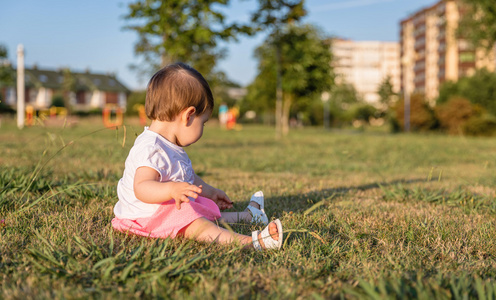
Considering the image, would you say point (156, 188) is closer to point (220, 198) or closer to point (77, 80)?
point (220, 198)

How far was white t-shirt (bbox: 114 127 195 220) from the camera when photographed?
2262 millimetres

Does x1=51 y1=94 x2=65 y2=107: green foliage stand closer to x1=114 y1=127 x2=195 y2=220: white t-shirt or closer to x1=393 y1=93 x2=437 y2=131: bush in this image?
x1=393 y1=93 x2=437 y2=131: bush

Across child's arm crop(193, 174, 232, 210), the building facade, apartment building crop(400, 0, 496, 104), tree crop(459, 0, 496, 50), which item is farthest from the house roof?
child's arm crop(193, 174, 232, 210)

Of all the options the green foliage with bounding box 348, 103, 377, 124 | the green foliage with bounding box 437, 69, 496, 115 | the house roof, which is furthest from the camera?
the house roof

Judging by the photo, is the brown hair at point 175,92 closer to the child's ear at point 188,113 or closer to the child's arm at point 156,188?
the child's ear at point 188,113

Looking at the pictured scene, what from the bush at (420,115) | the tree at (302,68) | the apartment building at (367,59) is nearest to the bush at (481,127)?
the bush at (420,115)

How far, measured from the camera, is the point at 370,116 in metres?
60.6

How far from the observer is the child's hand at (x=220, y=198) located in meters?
2.79

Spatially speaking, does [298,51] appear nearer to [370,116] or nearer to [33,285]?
[33,285]

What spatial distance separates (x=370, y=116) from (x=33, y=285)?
2425 inches

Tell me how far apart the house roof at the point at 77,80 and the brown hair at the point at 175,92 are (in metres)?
75.2

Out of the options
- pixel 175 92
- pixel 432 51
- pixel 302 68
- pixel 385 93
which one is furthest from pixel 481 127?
pixel 432 51

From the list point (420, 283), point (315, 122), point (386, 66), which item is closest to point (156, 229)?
point (420, 283)

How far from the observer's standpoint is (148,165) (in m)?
2.22
